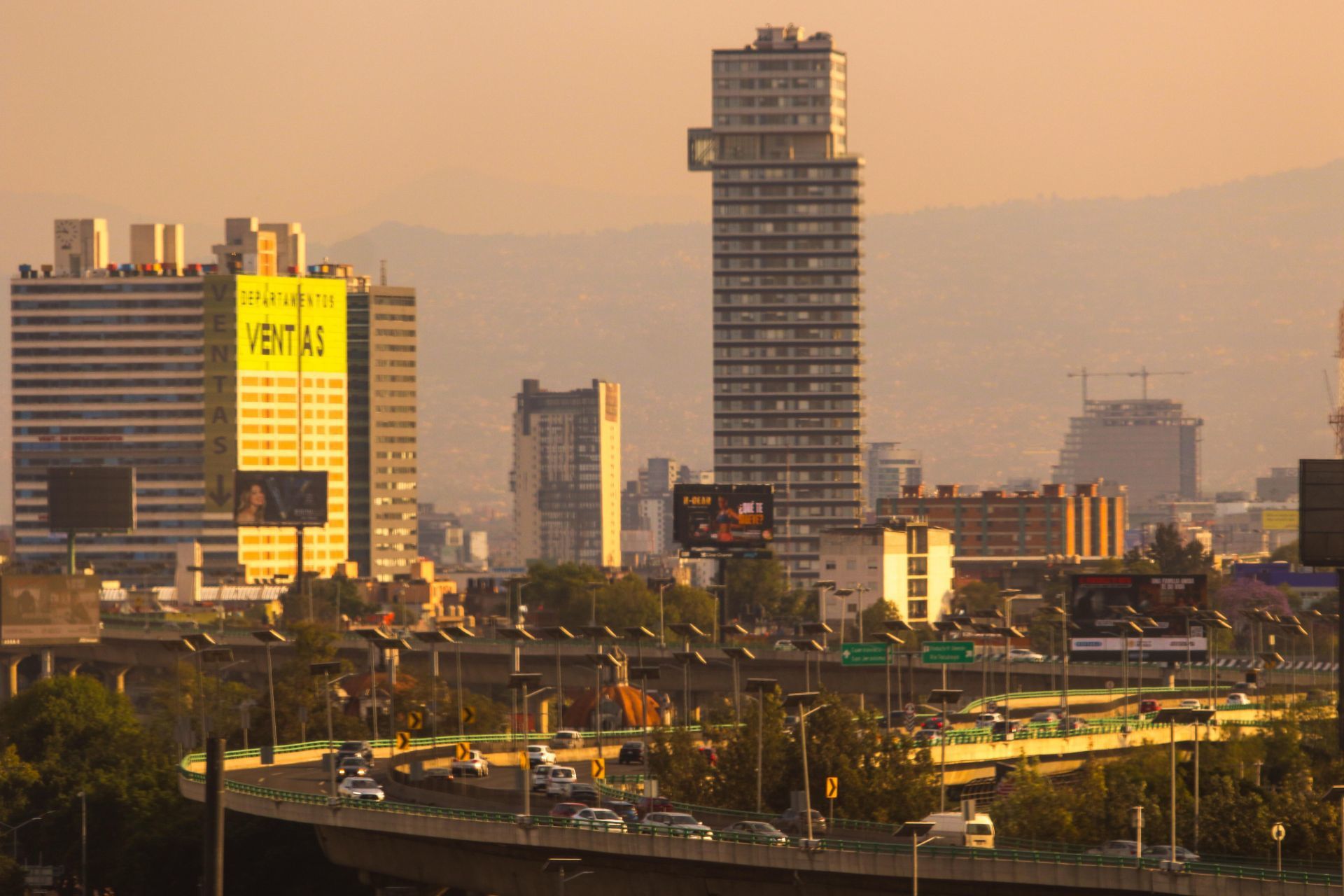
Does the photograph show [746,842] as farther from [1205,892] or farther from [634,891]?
[1205,892]

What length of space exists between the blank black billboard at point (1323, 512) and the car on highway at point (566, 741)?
4257 cm

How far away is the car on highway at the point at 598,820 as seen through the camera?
94.2 meters

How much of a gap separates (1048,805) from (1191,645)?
90824mm

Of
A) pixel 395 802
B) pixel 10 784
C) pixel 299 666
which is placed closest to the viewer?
pixel 395 802

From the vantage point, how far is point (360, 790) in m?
107

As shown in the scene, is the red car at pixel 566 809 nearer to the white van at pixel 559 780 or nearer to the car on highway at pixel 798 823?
the white van at pixel 559 780

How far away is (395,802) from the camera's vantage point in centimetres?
10419

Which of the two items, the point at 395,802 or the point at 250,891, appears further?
the point at 250,891

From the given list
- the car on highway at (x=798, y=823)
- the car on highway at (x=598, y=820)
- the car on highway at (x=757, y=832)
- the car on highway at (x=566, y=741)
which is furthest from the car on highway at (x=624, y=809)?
the car on highway at (x=566, y=741)

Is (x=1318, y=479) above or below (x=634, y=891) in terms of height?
above

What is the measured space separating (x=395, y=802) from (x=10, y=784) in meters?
50.6

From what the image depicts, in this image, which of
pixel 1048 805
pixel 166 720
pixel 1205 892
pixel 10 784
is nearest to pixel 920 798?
pixel 1048 805

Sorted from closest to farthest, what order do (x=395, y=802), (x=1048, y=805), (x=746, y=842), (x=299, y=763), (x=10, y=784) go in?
Answer: (x=746, y=842)
(x=395, y=802)
(x=1048, y=805)
(x=299, y=763)
(x=10, y=784)

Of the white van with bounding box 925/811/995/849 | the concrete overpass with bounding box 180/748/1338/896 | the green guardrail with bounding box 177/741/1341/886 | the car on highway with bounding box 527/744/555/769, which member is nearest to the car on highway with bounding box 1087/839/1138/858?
the green guardrail with bounding box 177/741/1341/886
